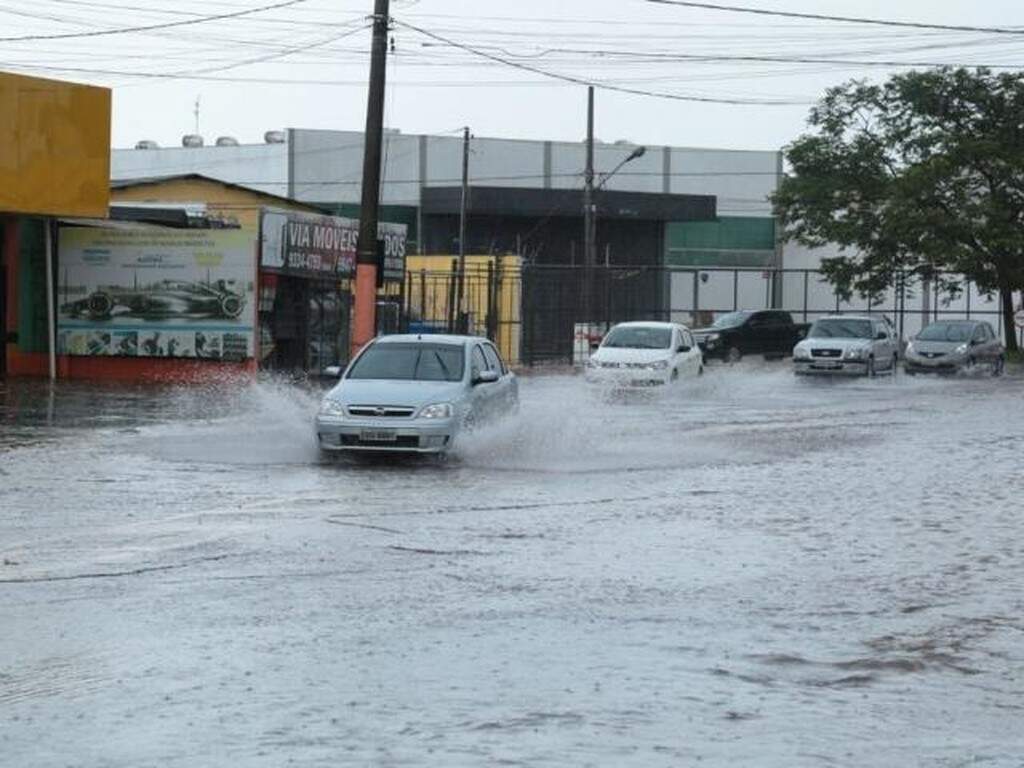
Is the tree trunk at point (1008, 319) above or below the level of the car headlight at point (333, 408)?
above

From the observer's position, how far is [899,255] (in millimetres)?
61750

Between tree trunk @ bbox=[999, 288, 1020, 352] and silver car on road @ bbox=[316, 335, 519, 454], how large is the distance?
141ft

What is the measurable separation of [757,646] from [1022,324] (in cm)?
5085

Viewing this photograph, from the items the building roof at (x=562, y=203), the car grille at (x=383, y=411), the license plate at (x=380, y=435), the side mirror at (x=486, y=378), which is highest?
the building roof at (x=562, y=203)

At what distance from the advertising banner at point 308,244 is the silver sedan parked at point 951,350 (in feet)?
50.3

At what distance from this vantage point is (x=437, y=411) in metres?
20.5

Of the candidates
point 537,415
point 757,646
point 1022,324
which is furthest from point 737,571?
point 1022,324

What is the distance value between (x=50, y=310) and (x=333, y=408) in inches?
684

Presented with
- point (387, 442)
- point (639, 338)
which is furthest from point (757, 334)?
point (387, 442)

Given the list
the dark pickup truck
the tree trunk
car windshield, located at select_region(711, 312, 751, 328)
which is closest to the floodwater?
the dark pickup truck

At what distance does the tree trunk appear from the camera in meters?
62.7

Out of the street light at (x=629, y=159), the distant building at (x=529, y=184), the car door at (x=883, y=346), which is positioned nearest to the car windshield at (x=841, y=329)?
the car door at (x=883, y=346)

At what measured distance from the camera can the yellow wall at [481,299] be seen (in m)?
51.1

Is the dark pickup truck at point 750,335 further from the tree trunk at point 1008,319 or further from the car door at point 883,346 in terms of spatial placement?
the car door at point 883,346
